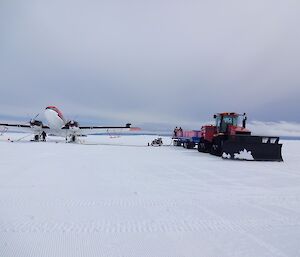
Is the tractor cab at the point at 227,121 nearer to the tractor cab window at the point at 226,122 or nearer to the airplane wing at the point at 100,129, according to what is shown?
the tractor cab window at the point at 226,122

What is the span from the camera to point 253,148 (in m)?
15.7

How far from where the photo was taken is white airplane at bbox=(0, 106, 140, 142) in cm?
3127

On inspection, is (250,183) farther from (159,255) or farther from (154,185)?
(159,255)

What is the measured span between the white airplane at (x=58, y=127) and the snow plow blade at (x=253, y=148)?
18992mm

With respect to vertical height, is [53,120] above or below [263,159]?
above

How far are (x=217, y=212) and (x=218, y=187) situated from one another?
96.6 inches

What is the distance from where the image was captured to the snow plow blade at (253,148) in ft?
51.4

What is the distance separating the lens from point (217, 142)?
1811 centimetres

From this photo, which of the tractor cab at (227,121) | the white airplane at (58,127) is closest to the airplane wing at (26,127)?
the white airplane at (58,127)

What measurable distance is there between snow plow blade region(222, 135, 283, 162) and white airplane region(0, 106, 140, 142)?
18992mm

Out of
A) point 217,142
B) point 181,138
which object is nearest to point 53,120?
point 181,138

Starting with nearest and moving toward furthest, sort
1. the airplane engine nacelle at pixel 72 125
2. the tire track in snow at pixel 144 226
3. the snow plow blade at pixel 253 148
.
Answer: the tire track in snow at pixel 144 226 → the snow plow blade at pixel 253 148 → the airplane engine nacelle at pixel 72 125

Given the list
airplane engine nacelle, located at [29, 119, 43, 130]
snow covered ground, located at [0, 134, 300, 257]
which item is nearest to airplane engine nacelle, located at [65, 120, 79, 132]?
airplane engine nacelle, located at [29, 119, 43, 130]

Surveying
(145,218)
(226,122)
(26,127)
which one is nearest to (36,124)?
(26,127)
